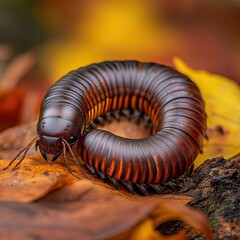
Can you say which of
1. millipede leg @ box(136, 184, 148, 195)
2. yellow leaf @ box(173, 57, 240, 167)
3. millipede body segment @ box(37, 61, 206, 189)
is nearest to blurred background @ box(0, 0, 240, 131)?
yellow leaf @ box(173, 57, 240, 167)

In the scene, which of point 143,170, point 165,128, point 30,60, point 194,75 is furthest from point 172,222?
point 30,60

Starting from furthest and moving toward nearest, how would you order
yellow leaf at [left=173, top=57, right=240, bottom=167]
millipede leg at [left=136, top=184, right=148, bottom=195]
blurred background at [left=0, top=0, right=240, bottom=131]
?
blurred background at [left=0, top=0, right=240, bottom=131] < yellow leaf at [left=173, top=57, right=240, bottom=167] < millipede leg at [left=136, top=184, right=148, bottom=195]

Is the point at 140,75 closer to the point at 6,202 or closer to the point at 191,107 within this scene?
the point at 191,107

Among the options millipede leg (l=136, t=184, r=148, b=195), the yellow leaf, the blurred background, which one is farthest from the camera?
the blurred background

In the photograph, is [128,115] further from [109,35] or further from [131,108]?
[109,35]

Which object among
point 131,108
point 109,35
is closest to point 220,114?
point 131,108

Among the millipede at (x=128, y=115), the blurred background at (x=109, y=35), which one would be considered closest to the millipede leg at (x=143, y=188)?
the millipede at (x=128, y=115)

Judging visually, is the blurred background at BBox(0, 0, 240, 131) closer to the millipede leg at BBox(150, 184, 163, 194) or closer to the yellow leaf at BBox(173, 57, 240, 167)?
the yellow leaf at BBox(173, 57, 240, 167)
